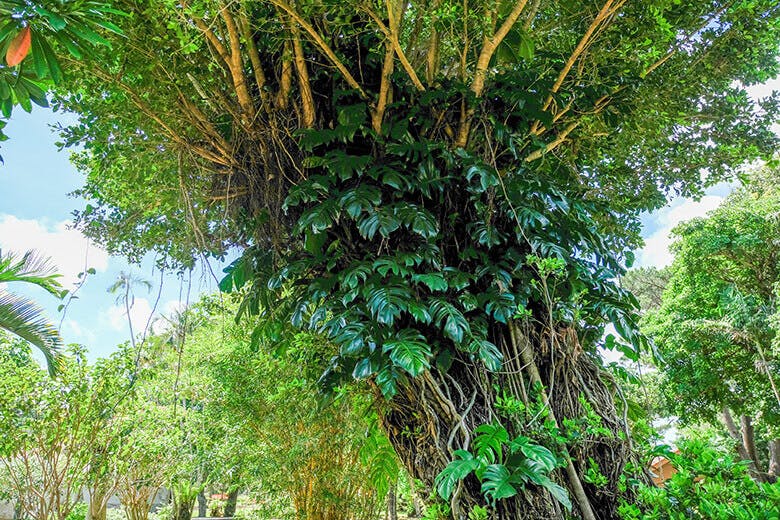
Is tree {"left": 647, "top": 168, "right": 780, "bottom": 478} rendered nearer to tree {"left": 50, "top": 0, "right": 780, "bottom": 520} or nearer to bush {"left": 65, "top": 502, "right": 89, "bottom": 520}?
tree {"left": 50, "top": 0, "right": 780, "bottom": 520}

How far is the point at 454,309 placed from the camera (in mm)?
1947

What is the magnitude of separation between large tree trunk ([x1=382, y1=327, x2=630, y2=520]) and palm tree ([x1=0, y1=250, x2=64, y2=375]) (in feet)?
8.25

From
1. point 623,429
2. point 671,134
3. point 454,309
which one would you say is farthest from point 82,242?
point 671,134

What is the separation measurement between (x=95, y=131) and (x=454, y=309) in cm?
225

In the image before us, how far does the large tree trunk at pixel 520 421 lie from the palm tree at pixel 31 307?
99.0 inches

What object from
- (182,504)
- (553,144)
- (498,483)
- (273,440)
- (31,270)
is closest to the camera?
(498,483)

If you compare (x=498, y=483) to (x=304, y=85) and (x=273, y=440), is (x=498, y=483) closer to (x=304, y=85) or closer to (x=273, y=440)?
(x=304, y=85)

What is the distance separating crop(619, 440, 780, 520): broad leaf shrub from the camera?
3.95ft

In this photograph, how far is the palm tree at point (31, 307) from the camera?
3139 mm

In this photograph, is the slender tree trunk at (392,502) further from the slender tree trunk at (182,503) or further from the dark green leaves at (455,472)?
the slender tree trunk at (182,503)

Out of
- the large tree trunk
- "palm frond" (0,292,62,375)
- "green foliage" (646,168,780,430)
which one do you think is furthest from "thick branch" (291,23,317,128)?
"green foliage" (646,168,780,430)

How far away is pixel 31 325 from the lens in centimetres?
342

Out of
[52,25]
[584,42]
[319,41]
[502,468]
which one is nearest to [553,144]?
[584,42]

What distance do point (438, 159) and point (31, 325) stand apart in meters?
3.24
